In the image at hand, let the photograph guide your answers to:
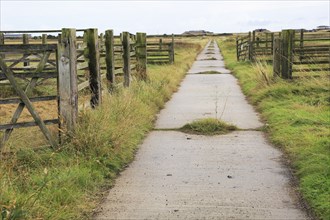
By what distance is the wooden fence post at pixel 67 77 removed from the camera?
607 cm

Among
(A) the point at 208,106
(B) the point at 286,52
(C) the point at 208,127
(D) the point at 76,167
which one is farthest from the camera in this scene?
(B) the point at 286,52

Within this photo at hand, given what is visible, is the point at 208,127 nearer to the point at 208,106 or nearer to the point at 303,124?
the point at 303,124

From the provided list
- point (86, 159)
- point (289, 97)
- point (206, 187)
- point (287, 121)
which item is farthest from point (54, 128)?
point (289, 97)

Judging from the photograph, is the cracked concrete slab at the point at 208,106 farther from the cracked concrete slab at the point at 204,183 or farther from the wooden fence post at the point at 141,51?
the cracked concrete slab at the point at 204,183

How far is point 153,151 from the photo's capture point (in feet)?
22.4

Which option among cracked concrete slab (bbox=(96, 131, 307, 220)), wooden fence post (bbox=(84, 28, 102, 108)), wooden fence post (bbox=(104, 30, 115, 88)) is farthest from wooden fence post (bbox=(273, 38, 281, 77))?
wooden fence post (bbox=(84, 28, 102, 108))

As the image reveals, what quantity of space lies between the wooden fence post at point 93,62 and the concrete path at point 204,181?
1.24m

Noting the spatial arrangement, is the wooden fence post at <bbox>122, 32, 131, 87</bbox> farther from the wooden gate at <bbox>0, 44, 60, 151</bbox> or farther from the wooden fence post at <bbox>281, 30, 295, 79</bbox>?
the wooden gate at <bbox>0, 44, 60, 151</bbox>

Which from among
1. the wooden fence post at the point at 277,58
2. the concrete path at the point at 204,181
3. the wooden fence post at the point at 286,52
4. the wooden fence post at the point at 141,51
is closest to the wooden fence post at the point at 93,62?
the concrete path at the point at 204,181

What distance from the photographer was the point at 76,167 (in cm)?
521

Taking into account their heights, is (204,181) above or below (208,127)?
below

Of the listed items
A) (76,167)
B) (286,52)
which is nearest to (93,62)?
(76,167)

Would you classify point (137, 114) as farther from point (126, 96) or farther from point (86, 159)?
point (86, 159)

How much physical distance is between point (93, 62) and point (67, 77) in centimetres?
170
